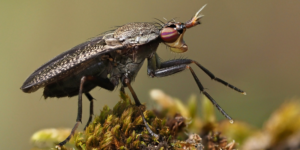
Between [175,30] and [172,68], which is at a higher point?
[175,30]

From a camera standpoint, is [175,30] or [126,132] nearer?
[126,132]

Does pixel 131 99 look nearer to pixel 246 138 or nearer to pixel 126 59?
pixel 126 59

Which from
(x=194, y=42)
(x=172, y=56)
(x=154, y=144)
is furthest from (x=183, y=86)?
(x=154, y=144)

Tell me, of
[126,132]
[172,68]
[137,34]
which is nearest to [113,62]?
[137,34]

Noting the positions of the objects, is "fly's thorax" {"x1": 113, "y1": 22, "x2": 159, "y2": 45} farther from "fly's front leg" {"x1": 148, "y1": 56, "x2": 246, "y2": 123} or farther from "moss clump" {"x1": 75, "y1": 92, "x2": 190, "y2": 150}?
"moss clump" {"x1": 75, "y1": 92, "x2": 190, "y2": 150}

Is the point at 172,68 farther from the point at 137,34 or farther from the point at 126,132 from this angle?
the point at 126,132

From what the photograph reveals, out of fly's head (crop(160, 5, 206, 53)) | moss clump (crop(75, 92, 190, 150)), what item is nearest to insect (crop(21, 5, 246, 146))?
fly's head (crop(160, 5, 206, 53))

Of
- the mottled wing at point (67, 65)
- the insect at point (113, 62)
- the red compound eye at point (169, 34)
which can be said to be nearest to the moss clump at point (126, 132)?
the insect at point (113, 62)
